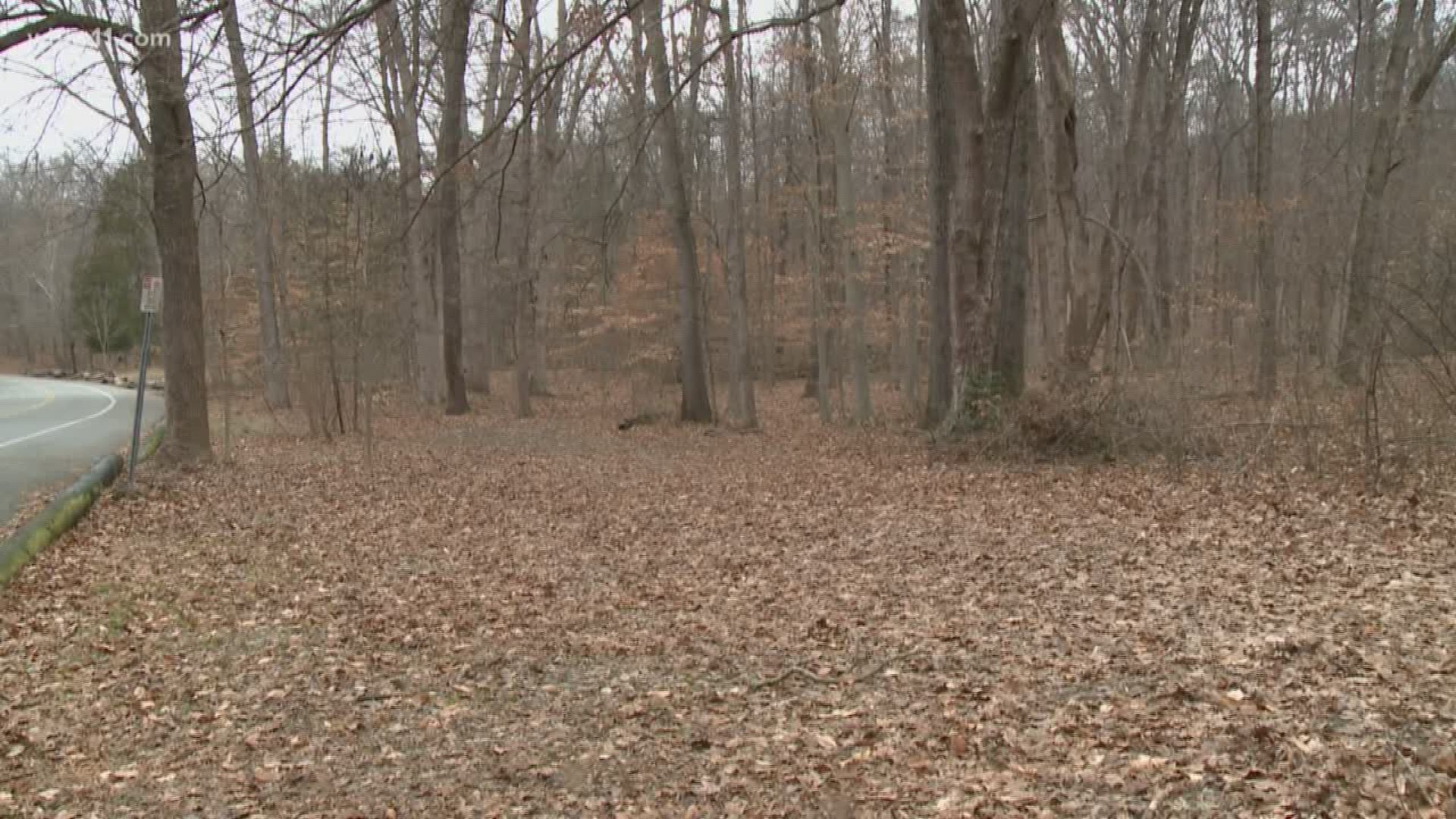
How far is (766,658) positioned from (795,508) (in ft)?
15.2

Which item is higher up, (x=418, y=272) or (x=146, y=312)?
(x=418, y=272)

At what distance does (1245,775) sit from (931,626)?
7.66 ft

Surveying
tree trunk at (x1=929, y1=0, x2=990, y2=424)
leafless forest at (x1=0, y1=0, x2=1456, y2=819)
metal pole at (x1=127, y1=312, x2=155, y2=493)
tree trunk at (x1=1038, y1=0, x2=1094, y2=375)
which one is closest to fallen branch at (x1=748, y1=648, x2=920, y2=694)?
leafless forest at (x1=0, y1=0, x2=1456, y2=819)

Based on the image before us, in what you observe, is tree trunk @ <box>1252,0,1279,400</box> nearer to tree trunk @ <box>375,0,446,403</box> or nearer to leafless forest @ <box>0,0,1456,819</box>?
leafless forest @ <box>0,0,1456,819</box>

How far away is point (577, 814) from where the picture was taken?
385cm

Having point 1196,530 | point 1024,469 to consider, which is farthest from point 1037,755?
point 1024,469

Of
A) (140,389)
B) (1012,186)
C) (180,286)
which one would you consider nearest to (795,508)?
(1012,186)

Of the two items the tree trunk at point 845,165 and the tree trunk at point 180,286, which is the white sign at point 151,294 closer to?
the tree trunk at point 180,286

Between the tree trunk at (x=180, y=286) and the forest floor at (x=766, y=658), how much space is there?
A: 8.34ft

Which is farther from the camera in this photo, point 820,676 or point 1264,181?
point 1264,181

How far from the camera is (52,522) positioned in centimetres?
883

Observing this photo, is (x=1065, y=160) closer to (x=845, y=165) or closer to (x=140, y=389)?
(x=845, y=165)

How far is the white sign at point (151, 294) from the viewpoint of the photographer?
10.2 metres

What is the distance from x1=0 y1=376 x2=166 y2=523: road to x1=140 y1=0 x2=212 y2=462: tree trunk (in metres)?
1.58
